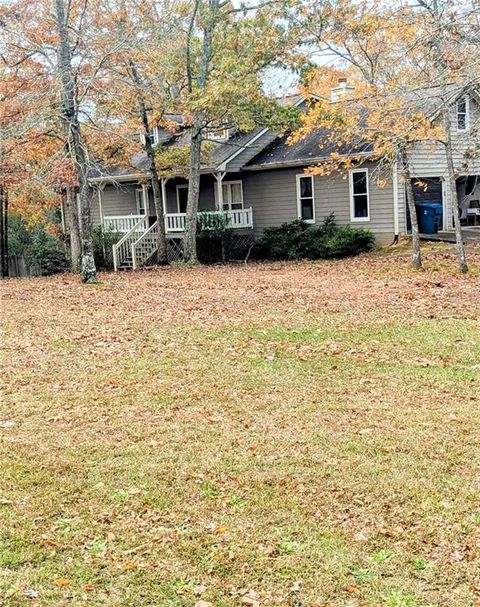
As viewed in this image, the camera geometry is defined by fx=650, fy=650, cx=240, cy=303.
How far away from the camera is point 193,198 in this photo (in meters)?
22.2

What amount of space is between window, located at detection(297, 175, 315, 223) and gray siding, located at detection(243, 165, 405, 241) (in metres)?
0.17

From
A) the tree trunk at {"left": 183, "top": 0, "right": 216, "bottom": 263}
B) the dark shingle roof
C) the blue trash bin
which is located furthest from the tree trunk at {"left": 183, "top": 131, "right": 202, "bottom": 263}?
the blue trash bin

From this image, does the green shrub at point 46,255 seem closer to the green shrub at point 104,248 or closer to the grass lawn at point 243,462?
the green shrub at point 104,248

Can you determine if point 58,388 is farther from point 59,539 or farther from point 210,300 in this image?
point 210,300

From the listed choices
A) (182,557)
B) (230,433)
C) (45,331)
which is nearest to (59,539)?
(182,557)

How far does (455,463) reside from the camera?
5020 millimetres

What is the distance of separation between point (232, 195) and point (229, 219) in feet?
6.91

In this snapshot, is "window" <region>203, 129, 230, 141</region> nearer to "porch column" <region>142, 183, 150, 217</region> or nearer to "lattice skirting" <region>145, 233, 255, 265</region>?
"porch column" <region>142, 183, 150, 217</region>

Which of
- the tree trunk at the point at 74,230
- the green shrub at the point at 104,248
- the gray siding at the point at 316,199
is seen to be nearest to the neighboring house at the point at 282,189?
the gray siding at the point at 316,199

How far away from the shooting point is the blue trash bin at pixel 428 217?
23.4m

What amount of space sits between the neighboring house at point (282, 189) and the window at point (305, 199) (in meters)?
0.04

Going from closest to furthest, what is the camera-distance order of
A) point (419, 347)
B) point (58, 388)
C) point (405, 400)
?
point (405, 400) < point (58, 388) < point (419, 347)

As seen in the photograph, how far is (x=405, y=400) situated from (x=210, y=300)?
6923 mm

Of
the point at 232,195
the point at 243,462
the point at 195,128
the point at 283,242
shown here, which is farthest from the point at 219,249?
the point at 243,462
